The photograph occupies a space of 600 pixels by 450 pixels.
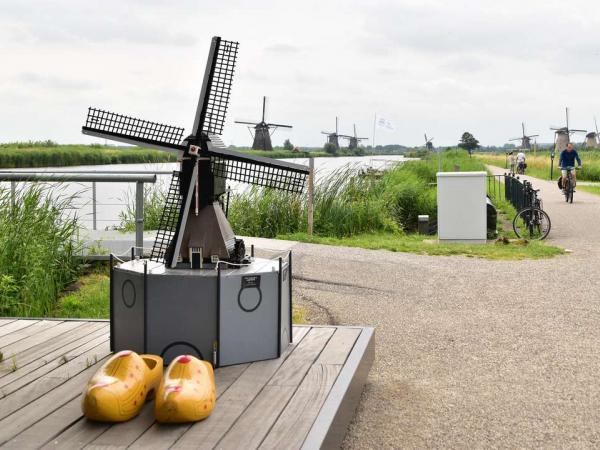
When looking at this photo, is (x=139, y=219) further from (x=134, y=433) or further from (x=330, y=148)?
(x=330, y=148)

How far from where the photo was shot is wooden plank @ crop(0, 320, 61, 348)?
495cm

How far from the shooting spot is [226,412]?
3.72m

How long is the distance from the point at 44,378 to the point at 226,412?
1.13 m

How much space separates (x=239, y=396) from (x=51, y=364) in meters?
1.21

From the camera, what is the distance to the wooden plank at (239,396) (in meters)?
3.39

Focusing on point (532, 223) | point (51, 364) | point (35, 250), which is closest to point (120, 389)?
point (51, 364)

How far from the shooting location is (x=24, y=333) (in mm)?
5258

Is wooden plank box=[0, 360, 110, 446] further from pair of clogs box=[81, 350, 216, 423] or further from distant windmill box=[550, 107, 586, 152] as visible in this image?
distant windmill box=[550, 107, 586, 152]

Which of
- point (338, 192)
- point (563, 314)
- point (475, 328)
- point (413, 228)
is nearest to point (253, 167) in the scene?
point (475, 328)

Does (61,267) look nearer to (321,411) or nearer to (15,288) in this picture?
(15,288)

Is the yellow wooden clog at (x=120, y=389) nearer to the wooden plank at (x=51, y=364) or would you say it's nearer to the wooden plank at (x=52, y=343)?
the wooden plank at (x=51, y=364)

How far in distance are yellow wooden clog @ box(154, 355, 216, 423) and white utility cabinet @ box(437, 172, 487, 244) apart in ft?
33.5

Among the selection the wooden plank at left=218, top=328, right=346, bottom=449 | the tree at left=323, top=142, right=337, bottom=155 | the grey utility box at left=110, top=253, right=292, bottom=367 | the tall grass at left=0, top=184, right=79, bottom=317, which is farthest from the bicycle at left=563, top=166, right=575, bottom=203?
the tree at left=323, top=142, right=337, bottom=155

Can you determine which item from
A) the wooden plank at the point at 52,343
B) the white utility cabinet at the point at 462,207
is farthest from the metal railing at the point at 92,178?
the white utility cabinet at the point at 462,207
